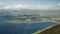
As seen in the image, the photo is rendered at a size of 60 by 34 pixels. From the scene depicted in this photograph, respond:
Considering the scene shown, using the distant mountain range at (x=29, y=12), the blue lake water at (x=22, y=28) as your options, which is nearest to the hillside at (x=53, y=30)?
the blue lake water at (x=22, y=28)

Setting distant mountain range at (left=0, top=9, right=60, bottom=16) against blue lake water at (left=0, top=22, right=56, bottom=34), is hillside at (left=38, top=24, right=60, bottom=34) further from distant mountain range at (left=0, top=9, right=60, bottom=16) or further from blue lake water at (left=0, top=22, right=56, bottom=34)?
distant mountain range at (left=0, top=9, right=60, bottom=16)

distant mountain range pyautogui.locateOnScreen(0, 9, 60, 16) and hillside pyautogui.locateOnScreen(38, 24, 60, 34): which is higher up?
distant mountain range pyautogui.locateOnScreen(0, 9, 60, 16)

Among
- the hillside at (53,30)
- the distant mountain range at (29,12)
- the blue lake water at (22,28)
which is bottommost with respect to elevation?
the hillside at (53,30)

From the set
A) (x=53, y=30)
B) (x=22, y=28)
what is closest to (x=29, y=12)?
(x=22, y=28)

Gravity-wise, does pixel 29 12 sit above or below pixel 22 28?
above

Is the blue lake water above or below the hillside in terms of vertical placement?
above

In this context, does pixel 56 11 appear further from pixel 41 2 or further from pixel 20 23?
pixel 20 23

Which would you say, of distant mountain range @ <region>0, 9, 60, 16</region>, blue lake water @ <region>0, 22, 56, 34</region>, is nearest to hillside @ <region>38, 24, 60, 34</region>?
blue lake water @ <region>0, 22, 56, 34</region>

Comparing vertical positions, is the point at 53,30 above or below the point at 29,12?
below

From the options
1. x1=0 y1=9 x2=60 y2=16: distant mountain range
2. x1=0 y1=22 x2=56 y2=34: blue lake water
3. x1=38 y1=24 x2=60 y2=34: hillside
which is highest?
x1=0 y1=9 x2=60 y2=16: distant mountain range

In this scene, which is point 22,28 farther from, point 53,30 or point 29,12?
point 53,30

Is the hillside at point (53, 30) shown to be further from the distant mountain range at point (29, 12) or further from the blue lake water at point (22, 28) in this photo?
the distant mountain range at point (29, 12)
